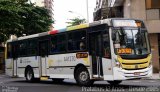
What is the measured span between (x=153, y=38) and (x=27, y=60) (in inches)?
520

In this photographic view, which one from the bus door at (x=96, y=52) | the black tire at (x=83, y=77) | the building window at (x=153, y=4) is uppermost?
the building window at (x=153, y=4)

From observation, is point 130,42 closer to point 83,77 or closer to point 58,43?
point 83,77

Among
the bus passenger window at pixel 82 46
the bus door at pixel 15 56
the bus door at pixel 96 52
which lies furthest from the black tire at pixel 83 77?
the bus door at pixel 15 56

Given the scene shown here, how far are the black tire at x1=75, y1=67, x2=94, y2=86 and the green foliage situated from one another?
26708 millimetres

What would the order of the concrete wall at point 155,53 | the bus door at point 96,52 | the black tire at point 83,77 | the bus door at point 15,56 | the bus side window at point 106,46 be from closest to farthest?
the bus side window at point 106,46 → the bus door at point 96,52 → the black tire at point 83,77 → the bus door at point 15,56 → the concrete wall at point 155,53

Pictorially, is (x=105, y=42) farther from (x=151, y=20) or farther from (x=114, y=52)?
(x=151, y=20)

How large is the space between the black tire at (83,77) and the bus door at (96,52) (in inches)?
22.2

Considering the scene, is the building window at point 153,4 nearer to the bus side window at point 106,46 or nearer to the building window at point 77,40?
the building window at point 77,40

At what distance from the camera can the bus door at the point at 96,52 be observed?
18.0 meters

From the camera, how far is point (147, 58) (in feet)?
58.1

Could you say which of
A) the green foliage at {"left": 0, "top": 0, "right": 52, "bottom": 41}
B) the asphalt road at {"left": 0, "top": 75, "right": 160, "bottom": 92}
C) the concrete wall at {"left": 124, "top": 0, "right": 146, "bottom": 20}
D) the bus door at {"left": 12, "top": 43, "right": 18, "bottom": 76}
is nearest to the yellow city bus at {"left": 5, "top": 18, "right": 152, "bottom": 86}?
the asphalt road at {"left": 0, "top": 75, "right": 160, "bottom": 92}

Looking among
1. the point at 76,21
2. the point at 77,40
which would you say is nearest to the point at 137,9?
the point at 77,40

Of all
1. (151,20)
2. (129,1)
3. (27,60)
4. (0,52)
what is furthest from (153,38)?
(0,52)

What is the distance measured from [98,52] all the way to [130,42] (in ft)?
5.21
